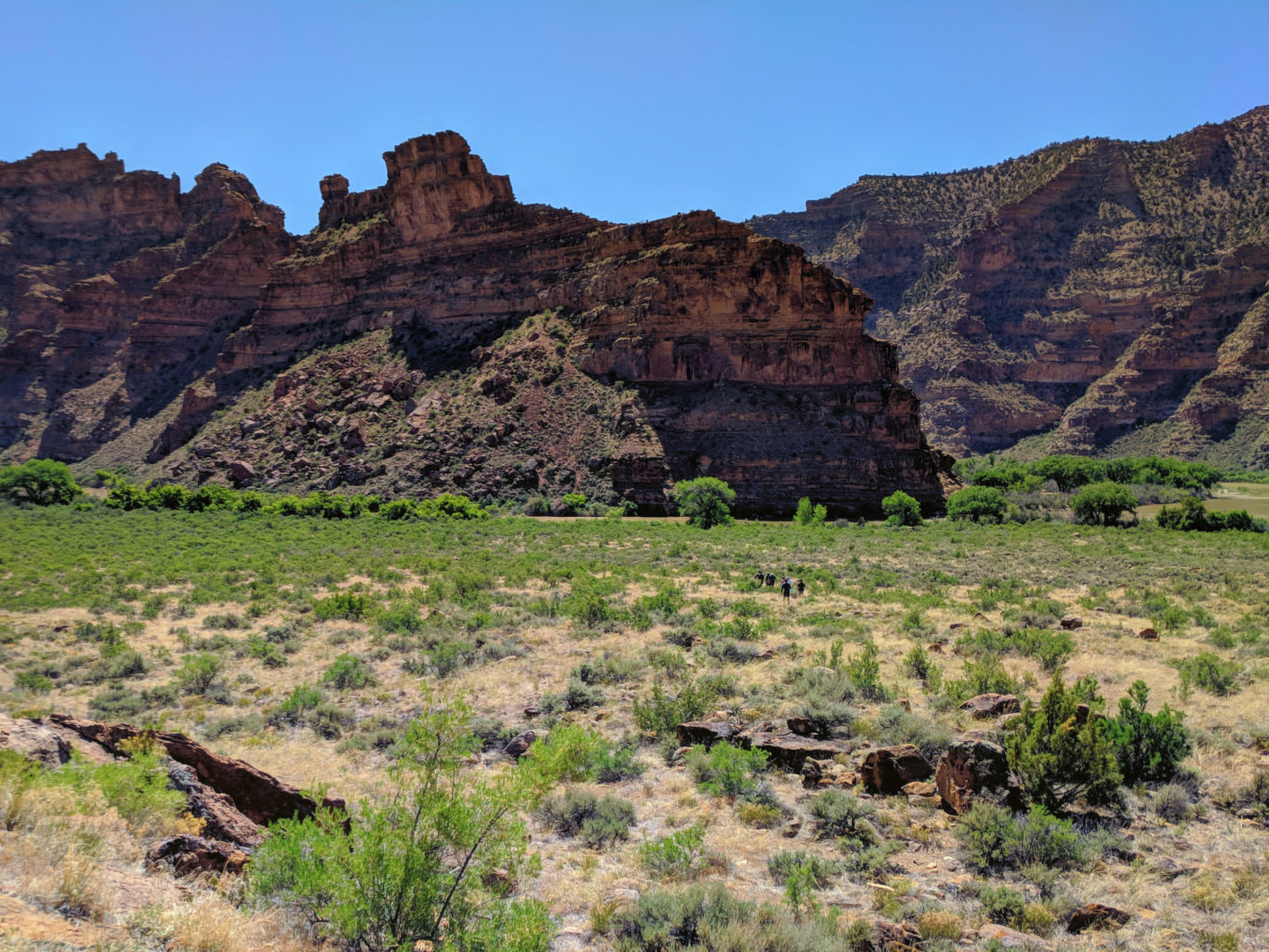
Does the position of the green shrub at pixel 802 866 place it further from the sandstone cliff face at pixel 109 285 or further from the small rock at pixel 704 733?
the sandstone cliff face at pixel 109 285

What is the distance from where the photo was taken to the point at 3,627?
14352 mm

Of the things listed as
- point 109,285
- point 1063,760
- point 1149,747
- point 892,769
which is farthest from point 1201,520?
point 109,285

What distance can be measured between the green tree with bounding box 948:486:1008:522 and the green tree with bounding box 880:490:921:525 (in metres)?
3.02

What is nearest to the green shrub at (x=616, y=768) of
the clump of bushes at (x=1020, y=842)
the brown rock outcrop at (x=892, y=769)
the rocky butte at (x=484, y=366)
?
the brown rock outcrop at (x=892, y=769)

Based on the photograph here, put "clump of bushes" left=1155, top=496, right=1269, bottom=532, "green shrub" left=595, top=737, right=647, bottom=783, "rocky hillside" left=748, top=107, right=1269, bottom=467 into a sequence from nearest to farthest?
"green shrub" left=595, top=737, right=647, bottom=783, "clump of bushes" left=1155, top=496, right=1269, bottom=532, "rocky hillside" left=748, top=107, right=1269, bottom=467

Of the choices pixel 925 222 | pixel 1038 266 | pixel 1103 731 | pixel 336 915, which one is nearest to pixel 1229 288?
pixel 1038 266

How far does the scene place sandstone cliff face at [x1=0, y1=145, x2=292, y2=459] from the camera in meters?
75.6

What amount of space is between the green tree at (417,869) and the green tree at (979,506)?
43648 mm

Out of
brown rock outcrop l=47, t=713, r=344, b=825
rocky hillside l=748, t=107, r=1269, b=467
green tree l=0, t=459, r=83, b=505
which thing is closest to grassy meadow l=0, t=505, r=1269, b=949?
brown rock outcrop l=47, t=713, r=344, b=825

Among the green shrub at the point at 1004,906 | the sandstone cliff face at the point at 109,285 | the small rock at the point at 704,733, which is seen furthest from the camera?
the sandstone cliff face at the point at 109,285

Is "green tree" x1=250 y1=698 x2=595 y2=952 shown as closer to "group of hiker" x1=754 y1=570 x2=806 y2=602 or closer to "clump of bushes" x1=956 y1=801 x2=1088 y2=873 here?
"clump of bushes" x1=956 y1=801 x2=1088 y2=873

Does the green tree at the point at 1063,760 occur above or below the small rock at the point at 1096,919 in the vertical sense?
above

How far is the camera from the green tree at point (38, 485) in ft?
160

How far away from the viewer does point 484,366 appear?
183 feet
